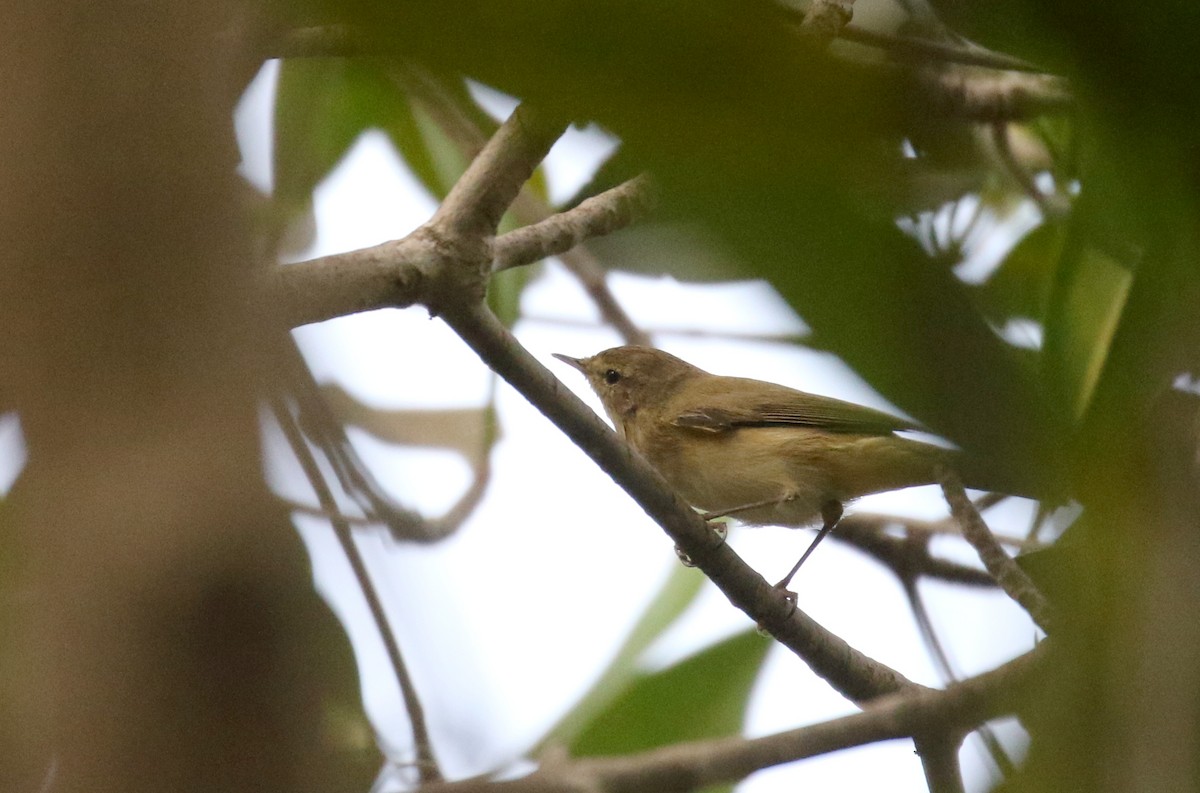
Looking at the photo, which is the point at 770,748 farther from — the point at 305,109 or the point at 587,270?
the point at 587,270

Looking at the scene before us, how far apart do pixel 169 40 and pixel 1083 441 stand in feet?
2.24

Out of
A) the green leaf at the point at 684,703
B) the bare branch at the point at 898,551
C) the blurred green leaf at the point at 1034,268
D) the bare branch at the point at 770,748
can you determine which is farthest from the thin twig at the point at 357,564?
the bare branch at the point at 898,551

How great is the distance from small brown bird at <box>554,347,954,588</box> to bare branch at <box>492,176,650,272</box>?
181 cm

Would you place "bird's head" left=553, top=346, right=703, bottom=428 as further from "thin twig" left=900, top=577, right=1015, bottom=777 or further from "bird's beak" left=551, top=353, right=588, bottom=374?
"thin twig" left=900, top=577, right=1015, bottom=777

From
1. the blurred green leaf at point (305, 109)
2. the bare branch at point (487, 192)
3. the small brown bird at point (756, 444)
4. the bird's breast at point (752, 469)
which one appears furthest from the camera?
the bird's breast at point (752, 469)

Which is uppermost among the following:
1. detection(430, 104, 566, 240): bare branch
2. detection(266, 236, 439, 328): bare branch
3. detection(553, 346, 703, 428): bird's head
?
detection(553, 346, 703, 428): bird's head

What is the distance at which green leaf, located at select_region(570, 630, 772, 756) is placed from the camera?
419 cm

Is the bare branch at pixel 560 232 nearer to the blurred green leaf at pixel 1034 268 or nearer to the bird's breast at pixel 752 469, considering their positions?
the blurred green leaf at pixel 1034 268

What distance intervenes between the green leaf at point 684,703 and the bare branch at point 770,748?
266cm

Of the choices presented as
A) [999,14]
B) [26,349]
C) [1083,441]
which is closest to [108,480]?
[26,349]

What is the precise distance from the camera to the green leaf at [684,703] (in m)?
4.19

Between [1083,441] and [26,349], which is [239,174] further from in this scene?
[1083,441]

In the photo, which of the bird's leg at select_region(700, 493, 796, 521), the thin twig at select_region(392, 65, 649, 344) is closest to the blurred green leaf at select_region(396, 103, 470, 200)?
the thin twig at select_region(392, 65, 649, 344)

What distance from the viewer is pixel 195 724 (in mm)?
592
